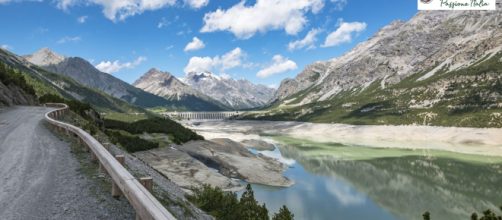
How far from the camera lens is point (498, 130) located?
12938 cm

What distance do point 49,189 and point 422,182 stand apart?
64.5m

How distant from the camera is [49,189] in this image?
546 inches

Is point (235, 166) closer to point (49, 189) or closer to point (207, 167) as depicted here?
point (207, 167)

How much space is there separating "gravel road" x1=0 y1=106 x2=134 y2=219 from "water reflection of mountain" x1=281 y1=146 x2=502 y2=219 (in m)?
40.6

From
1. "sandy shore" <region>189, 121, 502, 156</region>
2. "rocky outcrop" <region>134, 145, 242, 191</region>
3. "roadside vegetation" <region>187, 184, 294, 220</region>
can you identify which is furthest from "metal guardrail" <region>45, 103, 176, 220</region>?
"sandy shore" <region>189, 121, 502, 156</region>

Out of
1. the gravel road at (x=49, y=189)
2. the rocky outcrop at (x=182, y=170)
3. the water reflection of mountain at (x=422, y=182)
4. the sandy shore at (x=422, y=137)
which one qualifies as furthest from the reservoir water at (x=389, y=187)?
the gravel road at (x=49, y=189)

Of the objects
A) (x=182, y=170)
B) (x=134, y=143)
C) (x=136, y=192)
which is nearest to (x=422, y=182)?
(x=182, y=170)

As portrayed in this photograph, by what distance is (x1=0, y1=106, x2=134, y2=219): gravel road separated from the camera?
37.8 ft

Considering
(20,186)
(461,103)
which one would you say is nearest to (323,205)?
(20,186)

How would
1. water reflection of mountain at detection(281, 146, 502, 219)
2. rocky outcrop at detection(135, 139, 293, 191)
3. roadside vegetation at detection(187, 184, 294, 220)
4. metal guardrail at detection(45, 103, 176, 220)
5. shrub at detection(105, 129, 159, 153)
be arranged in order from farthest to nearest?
shrub at detection(105, 129, 159, 153) < rocky outcrop at detection(135, 139, 293, 191) < water reflection of mountain at detection(281, 146, 502, 219) < roadside vegetation at detection(187, 184, 294, 220) < metal guardrail at detection(45, 103, 176, 220)

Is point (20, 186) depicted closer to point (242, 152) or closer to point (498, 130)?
point (242, 152)

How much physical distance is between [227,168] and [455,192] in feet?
115

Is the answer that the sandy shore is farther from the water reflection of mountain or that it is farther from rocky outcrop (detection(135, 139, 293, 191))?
rocky outcrop (detection(135, 139, 293, 191))

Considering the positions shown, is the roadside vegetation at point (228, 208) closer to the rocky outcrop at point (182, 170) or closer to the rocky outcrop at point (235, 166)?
the rocky outcrop at point (182, 170)
